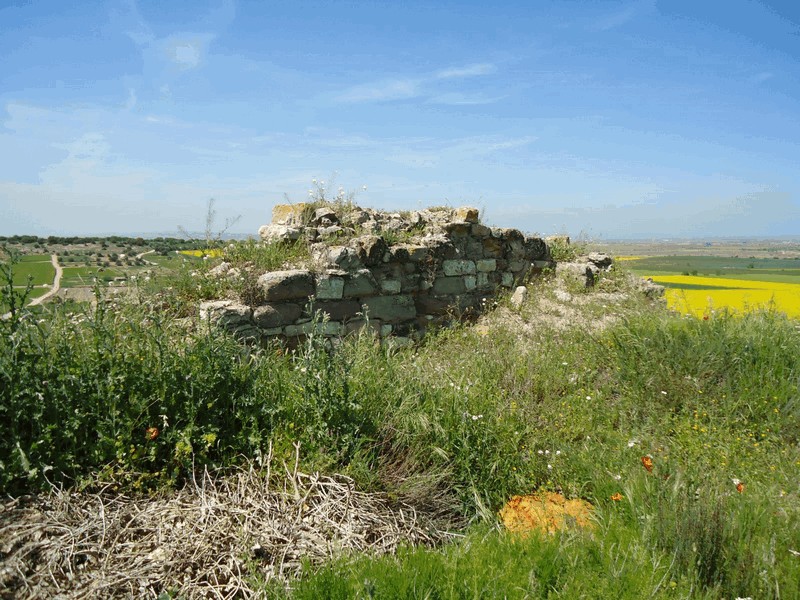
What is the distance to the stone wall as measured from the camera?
6043mm

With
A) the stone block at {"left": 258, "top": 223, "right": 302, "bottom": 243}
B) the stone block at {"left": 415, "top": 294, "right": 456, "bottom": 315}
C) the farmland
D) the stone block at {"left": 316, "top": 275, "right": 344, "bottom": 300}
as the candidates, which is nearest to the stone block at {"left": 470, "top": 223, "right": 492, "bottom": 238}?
the stone block at {"left": 415, "top": 294, "right": 456, "bottom": 315}

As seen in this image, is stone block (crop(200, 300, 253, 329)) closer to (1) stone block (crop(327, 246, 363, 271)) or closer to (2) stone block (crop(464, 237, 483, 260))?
(1) stone block (crop(327, 246, 363, 271))

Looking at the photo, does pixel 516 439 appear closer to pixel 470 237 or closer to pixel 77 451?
pixel 77 451

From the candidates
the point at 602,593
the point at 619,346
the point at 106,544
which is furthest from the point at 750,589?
the point at 619,346

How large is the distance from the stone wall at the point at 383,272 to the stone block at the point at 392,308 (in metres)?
0.01

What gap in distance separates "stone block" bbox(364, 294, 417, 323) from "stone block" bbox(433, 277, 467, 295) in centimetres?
50

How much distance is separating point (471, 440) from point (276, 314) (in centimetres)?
325

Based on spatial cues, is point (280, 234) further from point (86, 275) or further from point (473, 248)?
point (473, 248)

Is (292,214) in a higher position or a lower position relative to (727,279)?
higher

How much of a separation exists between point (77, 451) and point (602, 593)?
2.65 m

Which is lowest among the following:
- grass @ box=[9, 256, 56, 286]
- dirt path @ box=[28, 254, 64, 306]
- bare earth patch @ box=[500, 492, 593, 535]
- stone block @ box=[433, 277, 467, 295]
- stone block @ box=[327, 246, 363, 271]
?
bare earth patch @ box=[500, 492, 593, 535]

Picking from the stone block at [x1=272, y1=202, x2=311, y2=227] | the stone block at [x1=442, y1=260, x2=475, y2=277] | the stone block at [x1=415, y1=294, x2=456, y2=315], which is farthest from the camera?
the stone block at [x1=442, y1=260, x2=475, y2=277]

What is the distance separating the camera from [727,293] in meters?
10.8

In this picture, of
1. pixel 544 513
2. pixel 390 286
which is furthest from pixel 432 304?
pixel 544 513
